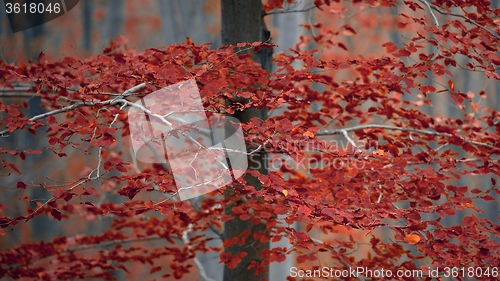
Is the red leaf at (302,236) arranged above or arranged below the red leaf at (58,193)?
below

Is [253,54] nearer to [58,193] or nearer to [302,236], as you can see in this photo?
[302,236]

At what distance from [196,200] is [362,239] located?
6.31m

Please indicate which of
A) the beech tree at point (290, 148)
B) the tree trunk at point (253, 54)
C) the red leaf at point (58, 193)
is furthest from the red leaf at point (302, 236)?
the red leaf at point (58, 193)

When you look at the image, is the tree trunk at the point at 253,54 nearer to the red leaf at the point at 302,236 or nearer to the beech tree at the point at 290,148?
the beech tree at the point at 290,148

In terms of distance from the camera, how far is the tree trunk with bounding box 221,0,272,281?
2994mm

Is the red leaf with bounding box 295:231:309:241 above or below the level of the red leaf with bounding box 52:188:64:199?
below

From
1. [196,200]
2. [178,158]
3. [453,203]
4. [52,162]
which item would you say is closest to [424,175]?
[453,203]

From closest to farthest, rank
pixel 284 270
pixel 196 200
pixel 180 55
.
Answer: pixel 180 55 < pixel 196 200 < pixel 284 270

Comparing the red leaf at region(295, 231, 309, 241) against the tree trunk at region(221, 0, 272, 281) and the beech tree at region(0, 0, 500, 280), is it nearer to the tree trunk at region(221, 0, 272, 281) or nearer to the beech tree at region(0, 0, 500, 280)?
the beech tree at region(0, 0, 500, 280)

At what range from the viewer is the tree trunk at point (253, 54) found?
9.82 feet

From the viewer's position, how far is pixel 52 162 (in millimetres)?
8062

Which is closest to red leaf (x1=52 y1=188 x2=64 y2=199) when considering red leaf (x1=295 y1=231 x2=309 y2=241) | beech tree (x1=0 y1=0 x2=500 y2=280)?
beech tree (x1=0 y1=0 x2=500 y2=280)

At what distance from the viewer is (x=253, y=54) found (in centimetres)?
308

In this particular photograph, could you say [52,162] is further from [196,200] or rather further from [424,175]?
[424,175]
